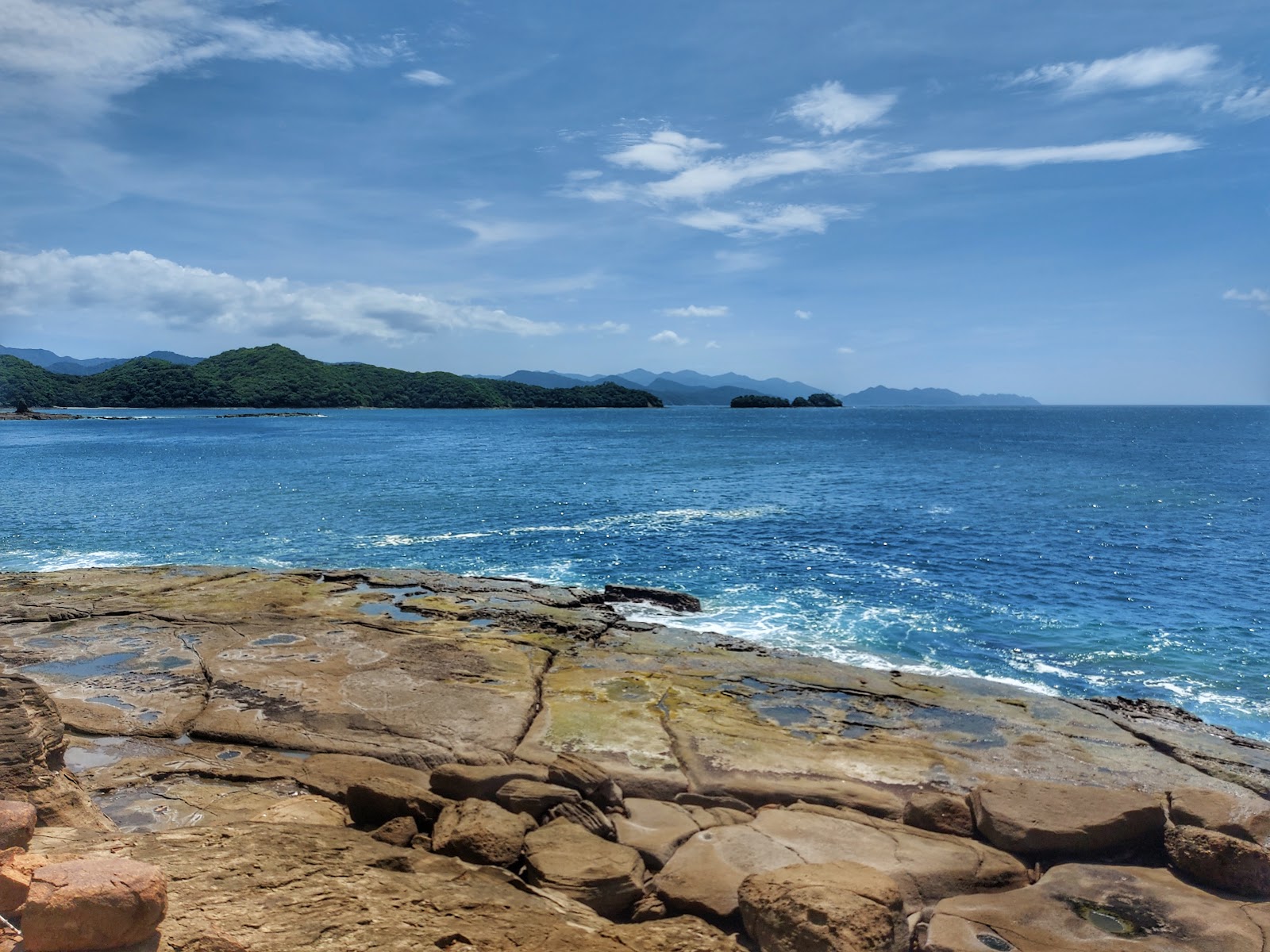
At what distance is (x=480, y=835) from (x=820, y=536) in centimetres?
2993

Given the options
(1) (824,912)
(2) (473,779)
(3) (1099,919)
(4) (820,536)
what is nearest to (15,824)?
(2) (473,779)

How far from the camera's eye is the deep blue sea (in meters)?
22.2

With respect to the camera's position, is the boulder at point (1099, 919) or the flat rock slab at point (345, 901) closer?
the flat rock slab at point (345, 901)

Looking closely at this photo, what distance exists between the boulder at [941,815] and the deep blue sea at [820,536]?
9114mm

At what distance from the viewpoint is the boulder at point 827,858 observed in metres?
9.38

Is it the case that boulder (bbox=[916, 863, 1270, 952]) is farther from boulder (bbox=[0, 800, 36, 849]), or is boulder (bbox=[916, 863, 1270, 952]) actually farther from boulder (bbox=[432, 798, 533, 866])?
boulder (bbox=[0, 800, 36, 849])

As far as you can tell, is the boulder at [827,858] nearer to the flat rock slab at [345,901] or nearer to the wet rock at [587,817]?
the flat rock slab at [345,901]

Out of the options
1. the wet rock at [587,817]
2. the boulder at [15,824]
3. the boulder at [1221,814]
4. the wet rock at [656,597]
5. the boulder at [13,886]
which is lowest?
the wet rock at [656,597]

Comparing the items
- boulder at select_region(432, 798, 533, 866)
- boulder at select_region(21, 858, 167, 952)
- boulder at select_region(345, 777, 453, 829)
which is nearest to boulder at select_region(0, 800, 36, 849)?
boulder at select_region(21, 858, 167, 952)

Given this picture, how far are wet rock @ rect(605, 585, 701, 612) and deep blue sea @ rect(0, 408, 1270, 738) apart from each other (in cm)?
80

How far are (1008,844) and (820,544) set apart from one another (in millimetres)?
24847

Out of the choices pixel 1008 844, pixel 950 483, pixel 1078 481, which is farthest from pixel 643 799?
pixel 1078 481

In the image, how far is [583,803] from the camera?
35.3ft

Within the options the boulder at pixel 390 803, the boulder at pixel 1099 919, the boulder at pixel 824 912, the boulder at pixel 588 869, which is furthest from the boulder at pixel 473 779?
the boulder at pixel 1099 919
